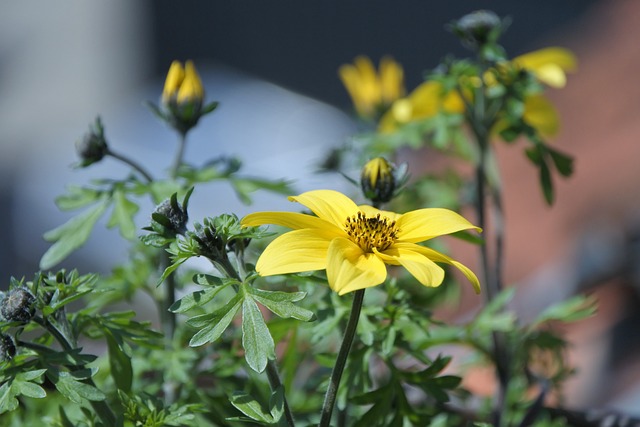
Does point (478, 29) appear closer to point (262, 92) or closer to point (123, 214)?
point (123, 214)

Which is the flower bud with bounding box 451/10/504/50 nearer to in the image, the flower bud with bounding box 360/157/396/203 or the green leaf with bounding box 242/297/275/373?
the flower bud with bounding box 360/157/396/203

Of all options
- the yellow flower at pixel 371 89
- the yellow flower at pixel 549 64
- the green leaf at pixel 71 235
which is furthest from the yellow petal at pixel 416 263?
the yellow flower at pixel 371 89

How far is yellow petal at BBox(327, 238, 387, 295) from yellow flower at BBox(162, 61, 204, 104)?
0.35m

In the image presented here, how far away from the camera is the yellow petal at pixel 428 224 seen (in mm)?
619

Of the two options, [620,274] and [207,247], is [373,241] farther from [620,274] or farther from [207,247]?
[620,274]

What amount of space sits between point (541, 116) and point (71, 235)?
1.82 feet

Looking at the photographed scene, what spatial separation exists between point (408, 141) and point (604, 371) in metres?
0.62

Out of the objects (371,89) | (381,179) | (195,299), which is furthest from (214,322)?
(371,89)

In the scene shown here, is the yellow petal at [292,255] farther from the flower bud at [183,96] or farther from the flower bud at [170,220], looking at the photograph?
the flower bud at [183,96]

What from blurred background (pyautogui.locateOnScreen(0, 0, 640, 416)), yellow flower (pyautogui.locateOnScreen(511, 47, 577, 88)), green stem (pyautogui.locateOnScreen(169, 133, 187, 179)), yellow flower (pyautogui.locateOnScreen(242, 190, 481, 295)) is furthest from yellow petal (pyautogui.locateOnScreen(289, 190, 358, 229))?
blurred background (pyautogui.locateOnScreen(0, 0, 640, 416))

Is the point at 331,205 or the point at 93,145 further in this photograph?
the point at 93,145

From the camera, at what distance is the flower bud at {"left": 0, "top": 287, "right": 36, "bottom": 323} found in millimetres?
632

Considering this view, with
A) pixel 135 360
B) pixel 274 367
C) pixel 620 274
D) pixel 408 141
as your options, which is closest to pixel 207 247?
pixel 274 367

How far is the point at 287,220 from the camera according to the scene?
0.60m
